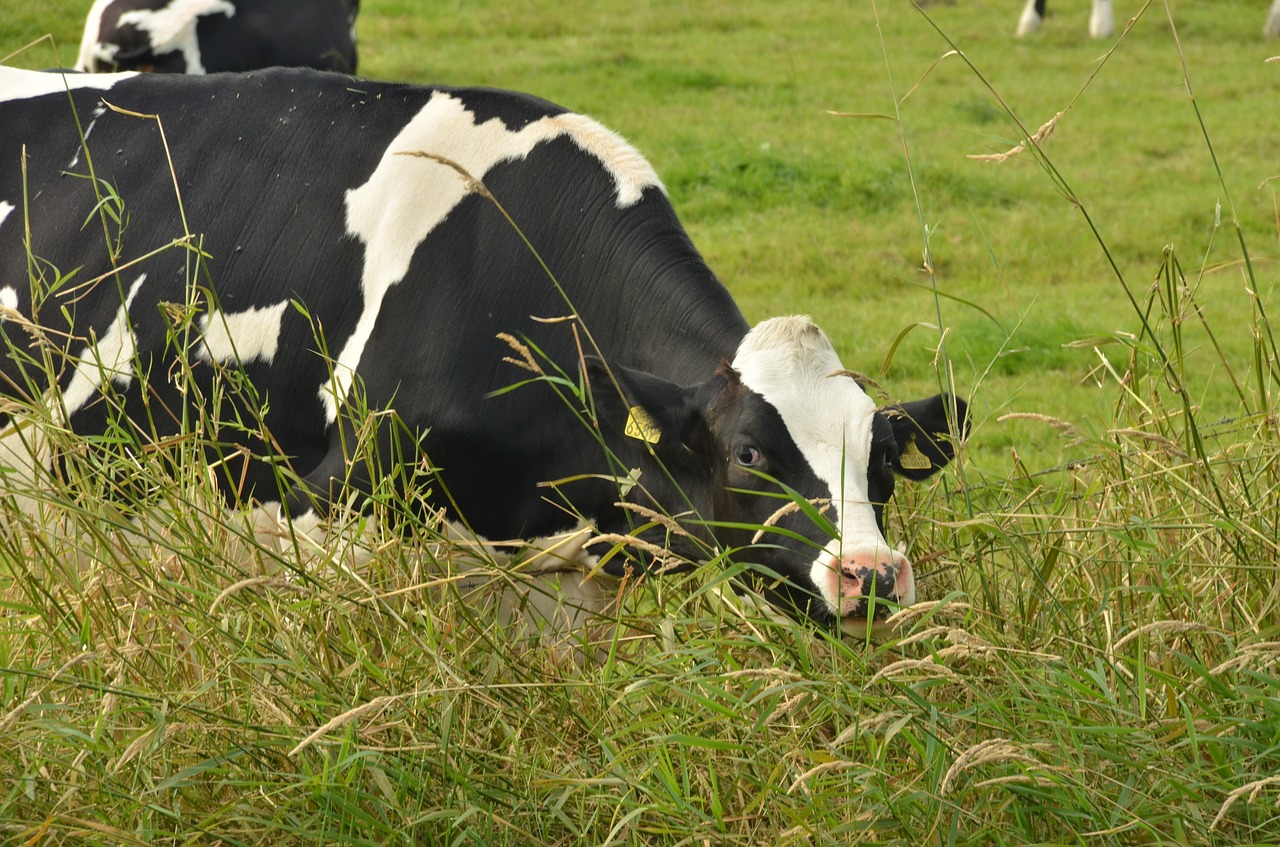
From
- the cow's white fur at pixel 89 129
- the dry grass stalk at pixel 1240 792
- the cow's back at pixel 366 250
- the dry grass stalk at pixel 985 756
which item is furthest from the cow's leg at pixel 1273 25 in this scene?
the dry grass stalk at pixel 985 756

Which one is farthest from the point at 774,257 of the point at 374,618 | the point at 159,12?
the point at 374,618

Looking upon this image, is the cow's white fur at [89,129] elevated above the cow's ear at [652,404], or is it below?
above

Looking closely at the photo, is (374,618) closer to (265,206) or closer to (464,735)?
(464,735)

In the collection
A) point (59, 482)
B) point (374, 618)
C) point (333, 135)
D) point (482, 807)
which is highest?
point (333, 135)

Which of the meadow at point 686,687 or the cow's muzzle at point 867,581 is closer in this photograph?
the meadow at point 686,687

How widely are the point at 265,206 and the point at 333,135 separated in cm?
30

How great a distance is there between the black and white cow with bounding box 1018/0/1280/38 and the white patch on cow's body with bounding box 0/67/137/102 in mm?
12400

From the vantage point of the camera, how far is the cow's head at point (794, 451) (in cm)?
312

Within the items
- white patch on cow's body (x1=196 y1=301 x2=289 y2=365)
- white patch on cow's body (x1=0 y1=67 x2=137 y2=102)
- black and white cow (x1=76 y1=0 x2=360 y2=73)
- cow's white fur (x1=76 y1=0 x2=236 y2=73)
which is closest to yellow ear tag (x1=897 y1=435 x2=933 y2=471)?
Result: white patch on cow's body (x1=196 y1=301 x2=289 y2=365)

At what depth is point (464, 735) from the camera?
2648 millimetres

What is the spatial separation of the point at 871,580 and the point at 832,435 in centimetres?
48

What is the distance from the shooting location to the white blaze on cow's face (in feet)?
9.90

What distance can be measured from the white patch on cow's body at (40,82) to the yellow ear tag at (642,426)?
2.42m

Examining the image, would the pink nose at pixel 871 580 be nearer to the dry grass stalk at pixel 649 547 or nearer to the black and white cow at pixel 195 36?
the dry grass stalk at pixel 649 547
